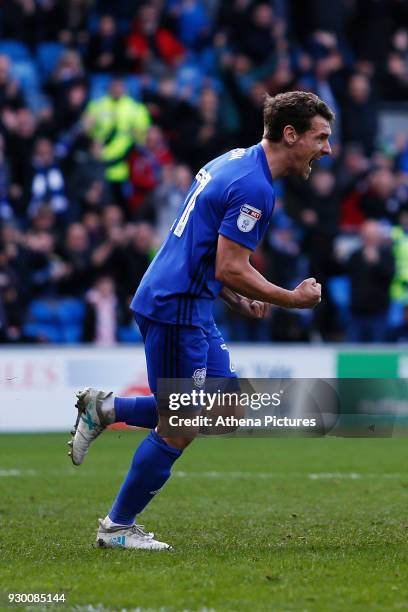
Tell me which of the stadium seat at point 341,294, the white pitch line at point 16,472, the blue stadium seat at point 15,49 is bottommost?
the white pitch line at point 16,472

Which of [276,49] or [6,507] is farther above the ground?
[276,49]

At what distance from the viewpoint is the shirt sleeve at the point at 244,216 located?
5.80m

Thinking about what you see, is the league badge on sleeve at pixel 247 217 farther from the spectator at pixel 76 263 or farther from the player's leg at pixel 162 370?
the spectator at pixel 76 263

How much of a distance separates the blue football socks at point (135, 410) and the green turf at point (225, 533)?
0.65 m

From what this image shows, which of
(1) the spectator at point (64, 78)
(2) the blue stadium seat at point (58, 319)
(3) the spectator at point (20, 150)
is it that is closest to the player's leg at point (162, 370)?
(2) the blue stadium seat at point (58, 319)

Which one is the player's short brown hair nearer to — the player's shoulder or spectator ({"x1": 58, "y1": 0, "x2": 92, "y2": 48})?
the player's shoulder

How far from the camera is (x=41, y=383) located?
1398 cm

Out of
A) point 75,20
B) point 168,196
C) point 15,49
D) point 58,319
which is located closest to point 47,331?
point 58,319

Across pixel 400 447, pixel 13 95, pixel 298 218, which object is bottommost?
pixel 400 447

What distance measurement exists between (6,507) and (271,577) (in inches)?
119

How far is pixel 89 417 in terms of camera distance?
6.20 m

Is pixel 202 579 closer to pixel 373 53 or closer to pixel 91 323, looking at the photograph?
pixel 91 323

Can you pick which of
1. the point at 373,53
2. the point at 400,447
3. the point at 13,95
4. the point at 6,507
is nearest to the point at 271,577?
the point at 6,507

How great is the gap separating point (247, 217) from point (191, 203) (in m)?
0.42
